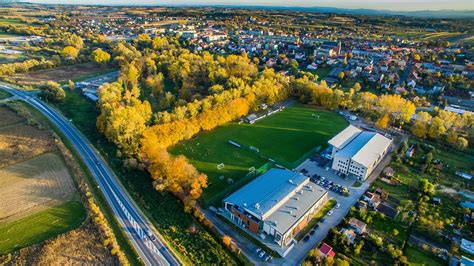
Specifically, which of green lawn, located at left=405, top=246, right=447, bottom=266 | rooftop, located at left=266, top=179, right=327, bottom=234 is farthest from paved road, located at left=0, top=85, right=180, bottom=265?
green lawn, located at left=405, top=246, right=447, bottom=266

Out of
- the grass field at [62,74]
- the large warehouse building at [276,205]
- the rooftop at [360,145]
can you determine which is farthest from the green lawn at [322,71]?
the grass field at [62,74]

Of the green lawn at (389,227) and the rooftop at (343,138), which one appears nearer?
the green lawn at (389,227)

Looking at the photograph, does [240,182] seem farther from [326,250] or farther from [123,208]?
[123,208]

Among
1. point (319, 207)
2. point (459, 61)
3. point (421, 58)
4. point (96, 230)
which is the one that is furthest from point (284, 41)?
point (96, 230)

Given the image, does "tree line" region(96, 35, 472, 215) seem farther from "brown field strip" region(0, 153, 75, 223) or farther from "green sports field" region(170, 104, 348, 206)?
"brown field strip" region(0, 153, 75, 223)

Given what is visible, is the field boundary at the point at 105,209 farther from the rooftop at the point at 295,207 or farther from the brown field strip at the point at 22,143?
the rooftop at the point at 295,207

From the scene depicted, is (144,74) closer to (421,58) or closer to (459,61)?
(421,58)
